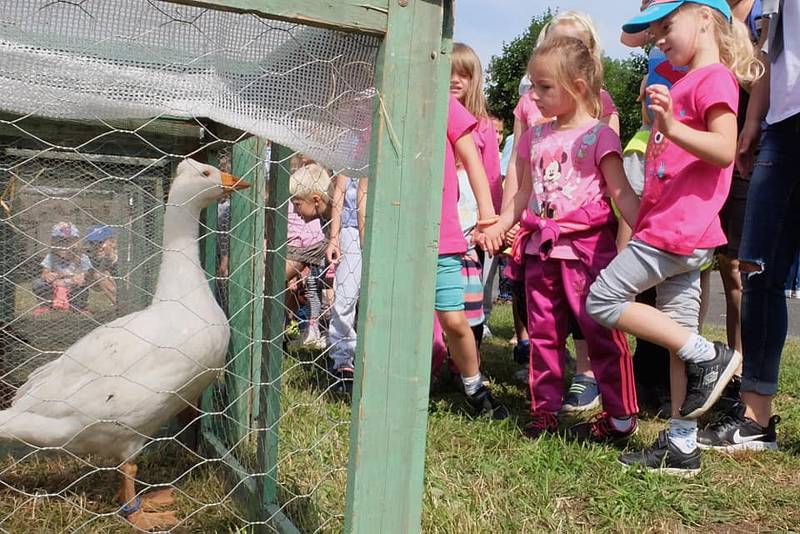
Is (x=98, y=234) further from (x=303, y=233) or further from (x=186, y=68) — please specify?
(x=186, y=68)

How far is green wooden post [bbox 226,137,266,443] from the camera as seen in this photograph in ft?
7.10

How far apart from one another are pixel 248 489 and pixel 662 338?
1.26m

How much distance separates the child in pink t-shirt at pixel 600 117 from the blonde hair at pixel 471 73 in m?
0.22

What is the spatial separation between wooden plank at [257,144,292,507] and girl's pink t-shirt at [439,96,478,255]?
3.32 ft

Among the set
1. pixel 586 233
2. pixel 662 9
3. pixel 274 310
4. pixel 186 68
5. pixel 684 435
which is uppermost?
pixel 662 9

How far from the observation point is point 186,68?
1.35 m

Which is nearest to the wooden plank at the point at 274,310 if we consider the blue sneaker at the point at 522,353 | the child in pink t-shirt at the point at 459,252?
the child in pink t-shirt at the point at 459,252

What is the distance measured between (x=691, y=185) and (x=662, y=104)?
1.02 feet

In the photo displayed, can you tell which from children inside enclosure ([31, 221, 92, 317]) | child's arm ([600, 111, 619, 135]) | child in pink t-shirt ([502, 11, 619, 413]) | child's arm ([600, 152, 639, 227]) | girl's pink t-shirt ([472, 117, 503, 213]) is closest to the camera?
children inside enclosure ([31, 221, 92, 317])

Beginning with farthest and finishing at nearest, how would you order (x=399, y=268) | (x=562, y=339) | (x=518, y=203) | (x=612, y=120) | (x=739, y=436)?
(x=612, y=120)
(x=518, y=203)
(x=562, y=339)
(x=739, y=436)
(x=399, y=268)

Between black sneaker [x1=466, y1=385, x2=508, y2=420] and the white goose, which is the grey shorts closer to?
black sneaker [x1=466, y1=385, x2=508, y2=420]

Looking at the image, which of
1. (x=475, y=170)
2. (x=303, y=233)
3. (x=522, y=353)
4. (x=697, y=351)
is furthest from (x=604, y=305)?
(x=522, y=353)

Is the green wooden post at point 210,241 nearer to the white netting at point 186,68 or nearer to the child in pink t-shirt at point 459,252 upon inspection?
the child in pink t-shirt at point 459,252

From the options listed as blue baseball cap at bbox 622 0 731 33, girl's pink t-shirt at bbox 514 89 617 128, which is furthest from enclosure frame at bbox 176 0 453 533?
girl's pink t-shirt at bbox 514 89 617 128
